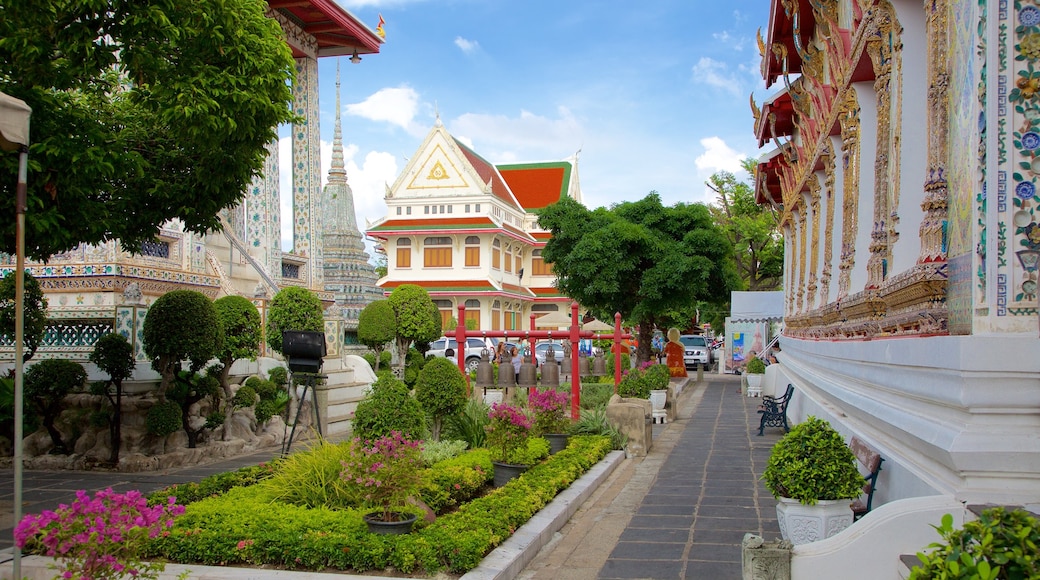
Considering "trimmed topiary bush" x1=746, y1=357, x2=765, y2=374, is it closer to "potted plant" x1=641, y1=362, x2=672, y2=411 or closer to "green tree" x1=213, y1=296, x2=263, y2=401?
"potted plant" x1=641, y1=362, x2=672, y2=411

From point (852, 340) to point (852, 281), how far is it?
3.92ft

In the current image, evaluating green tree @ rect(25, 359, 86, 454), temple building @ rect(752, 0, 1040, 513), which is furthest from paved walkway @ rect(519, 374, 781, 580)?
green tree @ rect(25, 359, 86, 454)

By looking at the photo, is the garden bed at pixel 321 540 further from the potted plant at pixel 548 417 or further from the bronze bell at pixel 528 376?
the bronze bell at pixel 528 376

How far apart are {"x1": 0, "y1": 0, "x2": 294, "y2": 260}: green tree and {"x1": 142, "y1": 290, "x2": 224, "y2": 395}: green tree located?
93.1 inches

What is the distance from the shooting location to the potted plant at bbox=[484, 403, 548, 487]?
878 cm

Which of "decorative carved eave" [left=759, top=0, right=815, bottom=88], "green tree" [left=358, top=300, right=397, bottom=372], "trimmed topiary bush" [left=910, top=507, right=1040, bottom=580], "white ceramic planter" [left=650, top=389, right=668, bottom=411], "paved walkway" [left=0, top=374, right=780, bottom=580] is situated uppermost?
"decorative carved eave" [left=759, top=0, right=815, bottom=88]

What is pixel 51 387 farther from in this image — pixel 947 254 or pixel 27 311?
pixel 947 254

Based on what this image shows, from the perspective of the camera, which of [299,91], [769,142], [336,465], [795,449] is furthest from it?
[299,91]

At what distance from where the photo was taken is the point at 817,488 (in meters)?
5.09

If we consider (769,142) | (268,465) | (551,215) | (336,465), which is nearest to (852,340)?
(336,465)

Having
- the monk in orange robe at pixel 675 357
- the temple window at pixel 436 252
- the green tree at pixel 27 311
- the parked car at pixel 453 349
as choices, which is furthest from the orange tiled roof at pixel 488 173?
the green tree at pixel 27 311

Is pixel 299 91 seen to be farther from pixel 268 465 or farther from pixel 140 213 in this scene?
pixel 268 465

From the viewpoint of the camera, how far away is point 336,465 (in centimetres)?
711

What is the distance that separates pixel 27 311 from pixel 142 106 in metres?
4.02
